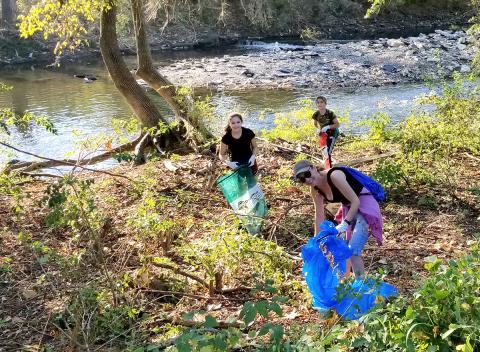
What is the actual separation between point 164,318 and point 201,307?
36cm

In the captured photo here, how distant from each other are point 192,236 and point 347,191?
2.30 meters

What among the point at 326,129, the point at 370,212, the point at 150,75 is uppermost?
the point at 150,75

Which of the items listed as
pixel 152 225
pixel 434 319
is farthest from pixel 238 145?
pixel 434 319

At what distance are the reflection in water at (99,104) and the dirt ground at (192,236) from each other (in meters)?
7.21

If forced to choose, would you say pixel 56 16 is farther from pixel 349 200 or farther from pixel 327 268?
pixel 327 268

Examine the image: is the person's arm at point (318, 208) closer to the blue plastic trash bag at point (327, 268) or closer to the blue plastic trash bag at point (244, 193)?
the blue plastic trash bag at point (327, 268)

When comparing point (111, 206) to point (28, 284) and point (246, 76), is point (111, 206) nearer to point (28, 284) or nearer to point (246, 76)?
point (28, 284)

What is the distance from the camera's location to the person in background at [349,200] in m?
4.12

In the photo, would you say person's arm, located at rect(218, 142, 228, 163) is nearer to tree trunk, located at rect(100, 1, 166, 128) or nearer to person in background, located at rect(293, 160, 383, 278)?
person in background, located at rect(293, 160, 383, 278)

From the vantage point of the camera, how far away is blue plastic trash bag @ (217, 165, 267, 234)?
6.06 metres

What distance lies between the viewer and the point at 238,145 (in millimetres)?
6473

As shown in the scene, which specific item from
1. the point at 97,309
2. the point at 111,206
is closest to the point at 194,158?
the point at 111,206

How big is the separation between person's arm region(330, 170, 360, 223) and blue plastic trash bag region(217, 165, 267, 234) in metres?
1.93

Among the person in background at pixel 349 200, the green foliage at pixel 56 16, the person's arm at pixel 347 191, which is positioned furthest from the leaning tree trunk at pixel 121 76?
the person's arm at pixel 347 191
